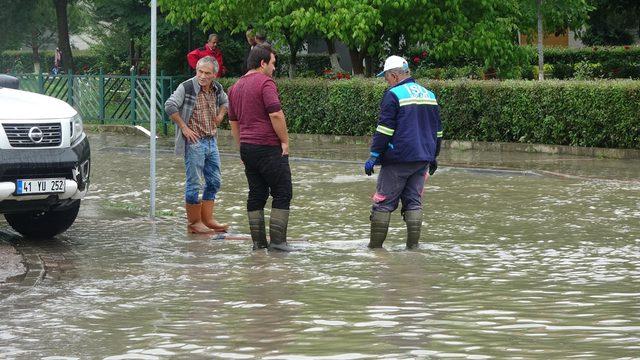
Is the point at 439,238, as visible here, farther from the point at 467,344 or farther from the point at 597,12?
the point at 597,12

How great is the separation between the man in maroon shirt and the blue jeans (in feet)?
3.43

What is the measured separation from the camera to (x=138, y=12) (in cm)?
3319

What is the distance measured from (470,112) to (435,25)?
3.79m

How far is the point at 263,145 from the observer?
39.1 feet

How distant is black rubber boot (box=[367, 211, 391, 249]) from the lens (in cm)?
1198

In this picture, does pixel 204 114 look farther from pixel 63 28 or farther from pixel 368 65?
pixel 63 28

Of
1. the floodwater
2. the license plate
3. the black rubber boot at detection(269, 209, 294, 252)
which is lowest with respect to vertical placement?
the floodwater

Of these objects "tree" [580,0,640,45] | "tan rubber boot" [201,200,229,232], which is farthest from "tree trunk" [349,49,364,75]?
"tan rubber boot" [201,200,229,232]

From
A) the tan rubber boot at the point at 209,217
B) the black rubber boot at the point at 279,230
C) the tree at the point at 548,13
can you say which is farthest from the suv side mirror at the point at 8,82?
the tree at the point at 548,13

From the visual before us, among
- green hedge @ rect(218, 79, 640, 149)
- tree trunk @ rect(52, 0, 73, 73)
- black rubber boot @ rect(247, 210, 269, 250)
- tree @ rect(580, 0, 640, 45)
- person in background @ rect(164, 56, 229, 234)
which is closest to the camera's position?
black rubber boot @ rect(247, 210, 269, 250)

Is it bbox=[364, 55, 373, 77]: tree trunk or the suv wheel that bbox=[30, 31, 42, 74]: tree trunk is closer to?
bbox=[364, 55, 373, 77]: tree trunk

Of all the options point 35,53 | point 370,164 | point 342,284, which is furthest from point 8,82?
point 35,53

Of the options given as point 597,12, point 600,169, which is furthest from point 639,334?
point 597,12

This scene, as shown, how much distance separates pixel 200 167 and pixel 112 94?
17.9 m
